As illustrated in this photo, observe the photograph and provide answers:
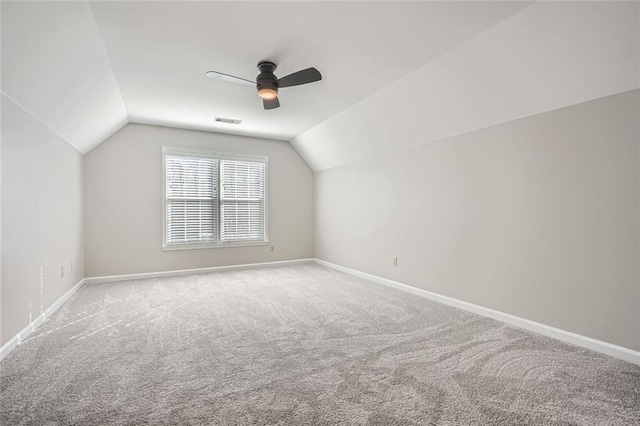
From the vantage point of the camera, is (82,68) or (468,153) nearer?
(82,68)

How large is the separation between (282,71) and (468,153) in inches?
86.5

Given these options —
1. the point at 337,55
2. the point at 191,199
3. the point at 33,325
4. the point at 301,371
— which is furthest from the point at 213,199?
the point at 301,371

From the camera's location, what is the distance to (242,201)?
582 centimetres

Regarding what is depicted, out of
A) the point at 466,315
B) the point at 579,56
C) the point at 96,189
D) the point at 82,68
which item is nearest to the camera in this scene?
the point at 579,56

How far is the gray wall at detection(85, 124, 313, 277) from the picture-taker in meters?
4.73

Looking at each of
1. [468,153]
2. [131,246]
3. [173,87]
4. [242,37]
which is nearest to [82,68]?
[173,87]

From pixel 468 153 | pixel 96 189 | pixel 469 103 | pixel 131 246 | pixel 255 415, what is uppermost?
pixel 469 103

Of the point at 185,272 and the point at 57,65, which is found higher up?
the point at 57,65

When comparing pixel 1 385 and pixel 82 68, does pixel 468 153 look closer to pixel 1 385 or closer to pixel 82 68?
pixel 82 68

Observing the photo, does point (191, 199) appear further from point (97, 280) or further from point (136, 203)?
point (97, 280)

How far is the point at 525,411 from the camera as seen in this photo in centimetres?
175

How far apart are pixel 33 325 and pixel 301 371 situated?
2.55 m

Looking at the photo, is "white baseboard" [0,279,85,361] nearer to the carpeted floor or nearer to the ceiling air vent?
the carpeted floor

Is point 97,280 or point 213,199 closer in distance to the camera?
point 97,280
